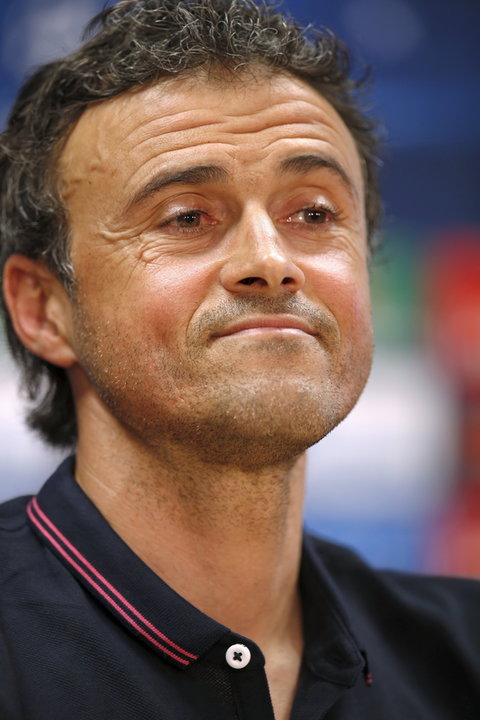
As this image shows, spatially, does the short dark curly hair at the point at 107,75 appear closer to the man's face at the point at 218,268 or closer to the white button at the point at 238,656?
the man's face at the point at 218,268

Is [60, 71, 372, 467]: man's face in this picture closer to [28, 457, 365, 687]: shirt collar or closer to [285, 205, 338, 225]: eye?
[285, 205, 338, 225]: eye

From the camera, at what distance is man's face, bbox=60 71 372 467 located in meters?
1.77

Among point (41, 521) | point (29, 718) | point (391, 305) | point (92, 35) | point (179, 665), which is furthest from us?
point (391, 305)

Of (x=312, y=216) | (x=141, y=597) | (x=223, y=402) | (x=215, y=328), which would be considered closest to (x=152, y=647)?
(x=141, y=597)

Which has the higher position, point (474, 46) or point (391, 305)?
point (474, 46)

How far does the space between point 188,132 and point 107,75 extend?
0.83 feet

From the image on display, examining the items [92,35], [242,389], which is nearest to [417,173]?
[92,35]

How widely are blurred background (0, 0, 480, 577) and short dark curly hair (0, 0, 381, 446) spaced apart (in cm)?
137

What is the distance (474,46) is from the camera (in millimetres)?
3807

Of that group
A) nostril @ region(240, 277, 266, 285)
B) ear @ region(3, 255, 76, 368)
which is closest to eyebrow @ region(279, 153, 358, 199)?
nostril @ region(240, 277, 266, 285)

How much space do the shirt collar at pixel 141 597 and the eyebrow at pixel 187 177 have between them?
631mm

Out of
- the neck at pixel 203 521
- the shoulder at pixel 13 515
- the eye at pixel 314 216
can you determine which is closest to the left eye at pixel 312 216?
the eye at pixel 314 216

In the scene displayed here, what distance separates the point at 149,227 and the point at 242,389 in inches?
16.9

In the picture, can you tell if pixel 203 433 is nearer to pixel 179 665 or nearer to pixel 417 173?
pixel 179 665
